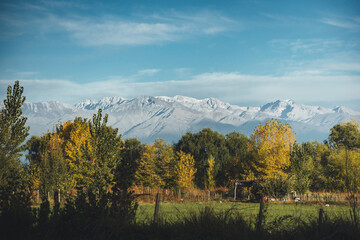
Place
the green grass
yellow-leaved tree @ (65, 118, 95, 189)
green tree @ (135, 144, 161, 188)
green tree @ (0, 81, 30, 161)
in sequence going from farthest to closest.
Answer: green tree @ (135, 144, 161, 188), yellow-leaved tree @ (65, 118, 95, 189), green tree @ (0, 81, 30, 161), the green grass

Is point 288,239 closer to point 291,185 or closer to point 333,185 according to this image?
point 291,185

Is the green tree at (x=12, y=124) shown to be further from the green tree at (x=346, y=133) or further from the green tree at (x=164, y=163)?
the green tree at (x=346, y=133)

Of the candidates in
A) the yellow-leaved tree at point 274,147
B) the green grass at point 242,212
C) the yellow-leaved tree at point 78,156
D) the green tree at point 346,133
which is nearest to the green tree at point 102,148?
the yellow-leaved tree at point 78,156

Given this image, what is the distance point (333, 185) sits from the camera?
43.5m

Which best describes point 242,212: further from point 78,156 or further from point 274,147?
point 274,147

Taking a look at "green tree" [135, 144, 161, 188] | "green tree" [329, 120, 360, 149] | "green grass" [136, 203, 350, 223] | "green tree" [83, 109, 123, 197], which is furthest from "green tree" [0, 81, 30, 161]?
"green tree" [329, 120, 360, 149]

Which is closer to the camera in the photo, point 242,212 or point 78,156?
point 242,212

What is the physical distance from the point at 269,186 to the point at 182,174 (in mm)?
14586

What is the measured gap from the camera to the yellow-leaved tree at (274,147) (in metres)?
35.1

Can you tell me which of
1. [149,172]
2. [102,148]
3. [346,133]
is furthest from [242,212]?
[346,133]

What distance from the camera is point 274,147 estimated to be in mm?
35406

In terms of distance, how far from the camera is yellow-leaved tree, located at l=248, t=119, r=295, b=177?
35.1 metres

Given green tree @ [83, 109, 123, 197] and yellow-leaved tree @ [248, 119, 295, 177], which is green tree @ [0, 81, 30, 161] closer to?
green tree @ [83, 109, 123, 197]

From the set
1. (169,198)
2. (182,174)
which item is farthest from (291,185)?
(182,174)
